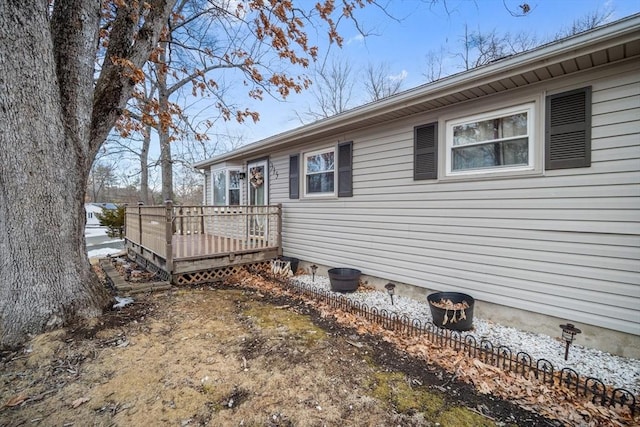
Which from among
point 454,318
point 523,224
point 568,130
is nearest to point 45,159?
point 454,318

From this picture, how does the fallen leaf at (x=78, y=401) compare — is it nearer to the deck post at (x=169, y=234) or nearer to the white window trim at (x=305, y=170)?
the deck post at (x=169, y=234)

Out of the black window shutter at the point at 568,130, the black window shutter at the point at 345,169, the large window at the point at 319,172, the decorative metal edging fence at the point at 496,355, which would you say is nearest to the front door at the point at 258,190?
the large window at the point at 319,172

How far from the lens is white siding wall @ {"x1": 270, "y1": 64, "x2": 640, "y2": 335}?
9.62 ft

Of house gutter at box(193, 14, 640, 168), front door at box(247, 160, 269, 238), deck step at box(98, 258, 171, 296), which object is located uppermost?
house gutter at box(193, 14, 640, 168)

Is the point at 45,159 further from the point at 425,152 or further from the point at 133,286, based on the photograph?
the point at 425,152

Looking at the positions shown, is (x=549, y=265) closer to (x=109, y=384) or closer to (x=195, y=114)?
(x=109, y=384)

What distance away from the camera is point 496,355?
9.25 ft

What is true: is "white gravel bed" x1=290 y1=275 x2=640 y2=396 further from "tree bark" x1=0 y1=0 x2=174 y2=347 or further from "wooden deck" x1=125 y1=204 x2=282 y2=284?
"tree bark" x1=0 y1=0 x2=174 y2=347

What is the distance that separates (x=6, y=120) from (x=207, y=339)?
3193 millimetres

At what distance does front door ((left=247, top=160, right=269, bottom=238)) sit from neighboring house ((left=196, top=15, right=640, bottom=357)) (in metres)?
2.74

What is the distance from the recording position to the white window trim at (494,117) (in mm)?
3455

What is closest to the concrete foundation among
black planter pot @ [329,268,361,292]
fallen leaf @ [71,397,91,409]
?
black planter pot @ [329,268,361,292]

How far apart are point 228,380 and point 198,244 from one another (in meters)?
4.14

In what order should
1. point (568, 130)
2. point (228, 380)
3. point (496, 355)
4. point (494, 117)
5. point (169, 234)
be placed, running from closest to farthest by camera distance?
point (228, 380) → point (496, 355) → point (568, 130) → point (494, 117) → point (169, 234)
